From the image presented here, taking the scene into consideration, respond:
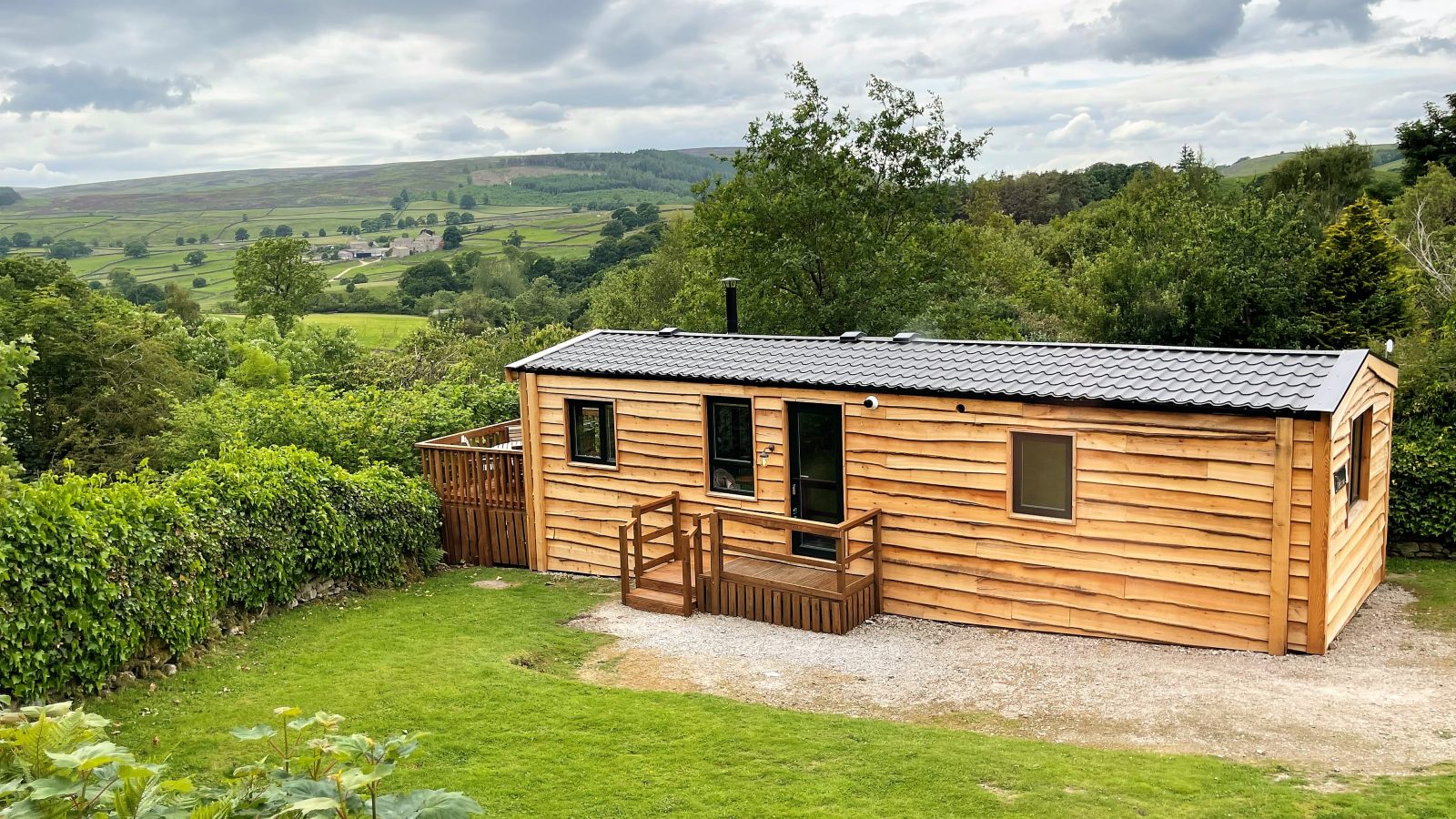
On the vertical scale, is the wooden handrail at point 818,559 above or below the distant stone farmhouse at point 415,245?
below

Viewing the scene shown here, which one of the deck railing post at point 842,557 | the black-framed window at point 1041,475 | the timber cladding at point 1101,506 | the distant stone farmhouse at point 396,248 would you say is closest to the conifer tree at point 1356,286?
the timber cladding at point 1101,506

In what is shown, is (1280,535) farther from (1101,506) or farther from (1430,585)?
(1430,585)

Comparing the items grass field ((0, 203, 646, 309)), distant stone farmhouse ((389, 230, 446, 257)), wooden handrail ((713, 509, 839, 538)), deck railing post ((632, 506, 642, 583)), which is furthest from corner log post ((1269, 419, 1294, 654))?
distant stone farmhouse ((389, 230, 446, 257))

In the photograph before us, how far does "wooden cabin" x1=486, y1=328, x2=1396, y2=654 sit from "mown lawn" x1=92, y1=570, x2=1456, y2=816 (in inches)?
A: 118

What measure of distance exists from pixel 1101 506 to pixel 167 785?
920 centimetres

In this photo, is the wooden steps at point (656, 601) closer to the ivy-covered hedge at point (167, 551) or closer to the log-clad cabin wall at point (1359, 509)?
the ivy-covered hedge at point (167, 551)

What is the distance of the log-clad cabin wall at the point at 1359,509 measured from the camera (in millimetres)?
9711

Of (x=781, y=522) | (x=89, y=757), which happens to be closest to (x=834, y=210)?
(x=781, y=522)

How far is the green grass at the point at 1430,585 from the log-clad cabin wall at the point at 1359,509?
0.42m

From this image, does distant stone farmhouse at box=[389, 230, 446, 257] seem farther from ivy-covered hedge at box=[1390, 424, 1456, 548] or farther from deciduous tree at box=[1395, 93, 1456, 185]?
ivy-covered hedge at box=[1390, 424, 1456, 548]

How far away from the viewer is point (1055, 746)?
7.52 m

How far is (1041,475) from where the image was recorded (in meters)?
10.7

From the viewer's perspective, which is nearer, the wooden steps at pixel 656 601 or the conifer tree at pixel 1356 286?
the wooden steps at pixel 656 601

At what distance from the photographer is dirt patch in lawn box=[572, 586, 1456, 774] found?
25.2ft
